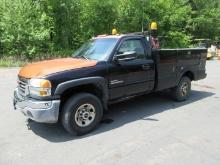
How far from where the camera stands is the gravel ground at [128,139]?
4324 millimetres

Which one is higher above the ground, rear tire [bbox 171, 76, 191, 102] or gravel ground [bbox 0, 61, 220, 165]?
rear tire [bbox 171, 76, 191, 102]

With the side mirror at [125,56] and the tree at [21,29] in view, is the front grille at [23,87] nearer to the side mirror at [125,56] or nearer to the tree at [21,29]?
the side mirror at [125,56]

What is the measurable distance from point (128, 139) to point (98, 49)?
2.14 metres

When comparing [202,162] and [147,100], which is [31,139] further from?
[147,100]

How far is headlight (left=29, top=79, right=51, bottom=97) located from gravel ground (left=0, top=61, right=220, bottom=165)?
89 centimetres

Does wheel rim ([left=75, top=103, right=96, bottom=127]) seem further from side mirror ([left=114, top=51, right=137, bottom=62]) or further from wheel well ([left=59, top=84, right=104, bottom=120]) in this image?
side mirror ([left=114, top=51, right=137, bottom=62])

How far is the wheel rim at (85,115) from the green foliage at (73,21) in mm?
12633

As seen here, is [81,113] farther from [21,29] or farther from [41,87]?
[21,29]

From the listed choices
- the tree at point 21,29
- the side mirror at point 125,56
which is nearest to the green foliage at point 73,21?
the tree at point 21,29

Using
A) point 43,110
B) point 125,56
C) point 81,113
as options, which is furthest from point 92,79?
point 43,110

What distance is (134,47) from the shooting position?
20.8 ft

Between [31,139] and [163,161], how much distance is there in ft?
7.93

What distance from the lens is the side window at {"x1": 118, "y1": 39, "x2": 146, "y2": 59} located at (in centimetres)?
606

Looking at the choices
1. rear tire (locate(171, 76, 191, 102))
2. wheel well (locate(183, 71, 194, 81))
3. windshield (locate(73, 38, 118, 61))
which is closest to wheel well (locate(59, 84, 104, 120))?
windshield (locate(73, 38, 118, 61))
